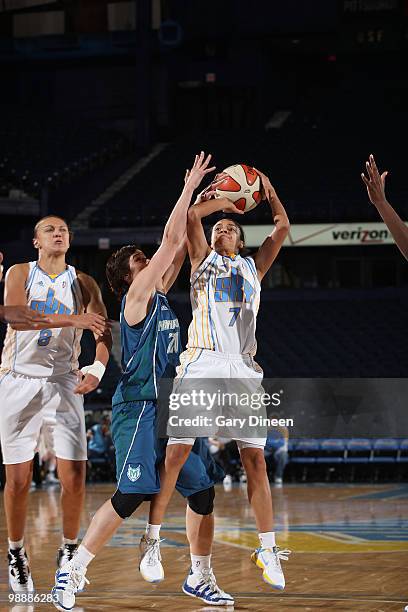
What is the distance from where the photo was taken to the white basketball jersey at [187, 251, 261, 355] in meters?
5.86

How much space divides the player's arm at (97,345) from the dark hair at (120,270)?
204 millimetres

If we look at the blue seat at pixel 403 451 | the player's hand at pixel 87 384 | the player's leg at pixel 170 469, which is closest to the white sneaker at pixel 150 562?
the player's leg at pixel 170 469

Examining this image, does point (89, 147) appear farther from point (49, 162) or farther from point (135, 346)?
point (135, 346)

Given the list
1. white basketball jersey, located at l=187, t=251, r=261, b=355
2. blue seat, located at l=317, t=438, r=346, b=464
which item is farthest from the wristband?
blue seat, located at l=317, t=438, r=346, b=464

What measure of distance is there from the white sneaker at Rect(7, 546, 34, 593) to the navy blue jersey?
111 cm

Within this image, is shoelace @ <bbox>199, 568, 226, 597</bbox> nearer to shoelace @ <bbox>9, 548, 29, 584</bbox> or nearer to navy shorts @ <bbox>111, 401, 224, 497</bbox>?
navy shorts @ <bbox>111, 401, 224, 497</bbox>

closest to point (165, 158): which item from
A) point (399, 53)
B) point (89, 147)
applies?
point (89, 147)

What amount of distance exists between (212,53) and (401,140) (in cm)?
585

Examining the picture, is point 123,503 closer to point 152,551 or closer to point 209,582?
point 152,551

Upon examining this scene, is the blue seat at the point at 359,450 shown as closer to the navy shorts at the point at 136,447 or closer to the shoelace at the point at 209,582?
the shoelace at the point at 209,582

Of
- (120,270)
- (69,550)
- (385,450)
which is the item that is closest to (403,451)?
(385,450)

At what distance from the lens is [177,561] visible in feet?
24.7

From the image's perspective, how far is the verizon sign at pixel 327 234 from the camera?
2086 centimetres

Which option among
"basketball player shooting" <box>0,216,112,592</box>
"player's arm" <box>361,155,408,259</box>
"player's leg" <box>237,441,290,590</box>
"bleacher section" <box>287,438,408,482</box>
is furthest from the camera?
"bleacher section" <box>287,438,408,482</box>
